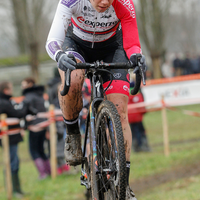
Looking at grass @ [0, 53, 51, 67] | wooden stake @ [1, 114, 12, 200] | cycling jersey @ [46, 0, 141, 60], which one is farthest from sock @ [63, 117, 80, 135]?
grass @ [0, 53, 51, 67]

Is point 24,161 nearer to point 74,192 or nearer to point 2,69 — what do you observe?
point 74,192

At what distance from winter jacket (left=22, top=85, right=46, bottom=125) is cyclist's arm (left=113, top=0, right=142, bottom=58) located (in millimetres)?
5577

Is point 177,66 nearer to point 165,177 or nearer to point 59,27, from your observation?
point 165,177

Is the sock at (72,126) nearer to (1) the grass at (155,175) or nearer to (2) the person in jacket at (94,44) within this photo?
(2) the person in jacket at (94,44)

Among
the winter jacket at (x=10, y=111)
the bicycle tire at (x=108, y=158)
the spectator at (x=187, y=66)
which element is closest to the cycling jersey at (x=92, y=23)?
the bicycle tire at (x=108, y=158)

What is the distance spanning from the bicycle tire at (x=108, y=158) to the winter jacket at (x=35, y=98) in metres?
5.66

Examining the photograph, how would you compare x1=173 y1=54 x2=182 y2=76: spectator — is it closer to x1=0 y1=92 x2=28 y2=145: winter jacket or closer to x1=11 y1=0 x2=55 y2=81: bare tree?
x1=11 y1=0 x2=55 y2=81: bare tree

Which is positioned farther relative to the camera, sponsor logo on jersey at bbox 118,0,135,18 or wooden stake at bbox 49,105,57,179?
wooden stake at bbox 49,105,57,179

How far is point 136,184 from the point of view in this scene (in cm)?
757

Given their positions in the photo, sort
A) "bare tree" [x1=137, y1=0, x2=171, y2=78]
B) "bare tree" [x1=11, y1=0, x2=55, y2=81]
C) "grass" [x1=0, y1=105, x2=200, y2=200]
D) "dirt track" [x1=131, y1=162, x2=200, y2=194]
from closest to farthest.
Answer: "grass" [x1=0, y1=105, x2=200, y2=200]
"dirt track" [x1=131, y1=162, x2=200, y2=194]
"bare tree" [x1=11, y1=0, x2=55, y2=81]
"bare tree" [x1=137, y1=0, x2=171, y2=78]

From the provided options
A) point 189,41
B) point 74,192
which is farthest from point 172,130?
point 189,41

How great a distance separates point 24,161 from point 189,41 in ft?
160

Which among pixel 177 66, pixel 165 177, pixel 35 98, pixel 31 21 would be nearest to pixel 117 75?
pixel 165 177

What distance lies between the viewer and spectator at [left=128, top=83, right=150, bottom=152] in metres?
10.5
